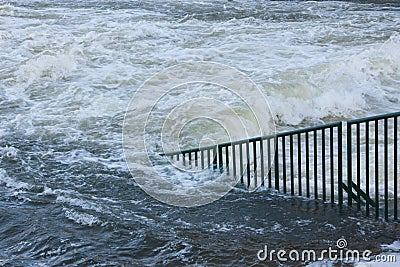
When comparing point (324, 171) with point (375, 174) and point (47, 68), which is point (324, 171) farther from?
point (47, 68)

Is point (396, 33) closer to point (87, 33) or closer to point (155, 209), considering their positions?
point (87, 33)

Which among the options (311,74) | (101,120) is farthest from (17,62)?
(311,74)

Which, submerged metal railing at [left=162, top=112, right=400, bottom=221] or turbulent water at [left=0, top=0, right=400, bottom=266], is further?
submerged metal railing at [left=162, top=112, right=400, bottom=221]

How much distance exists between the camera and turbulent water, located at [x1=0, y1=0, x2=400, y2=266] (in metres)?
6.09

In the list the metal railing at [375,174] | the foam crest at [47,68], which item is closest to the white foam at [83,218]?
the metal railing at [375,174]

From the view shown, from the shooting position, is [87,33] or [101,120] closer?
[101,120]

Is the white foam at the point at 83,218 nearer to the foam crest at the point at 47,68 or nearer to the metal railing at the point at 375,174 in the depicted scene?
the metal railing at the point at 375,174

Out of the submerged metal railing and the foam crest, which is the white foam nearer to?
the submerged metal railing

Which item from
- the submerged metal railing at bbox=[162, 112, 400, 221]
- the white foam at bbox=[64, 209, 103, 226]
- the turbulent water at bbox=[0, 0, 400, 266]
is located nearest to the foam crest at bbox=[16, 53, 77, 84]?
the turbulent water at bbox=[0, 0, 400, 266]

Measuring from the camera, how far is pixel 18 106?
43.0ft

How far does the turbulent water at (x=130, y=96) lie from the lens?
6094 mm

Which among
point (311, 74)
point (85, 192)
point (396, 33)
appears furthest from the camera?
point (396, 33)

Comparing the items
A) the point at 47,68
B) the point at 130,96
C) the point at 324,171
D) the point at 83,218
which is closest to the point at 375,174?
the point at 324,171

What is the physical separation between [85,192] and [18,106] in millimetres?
5968
